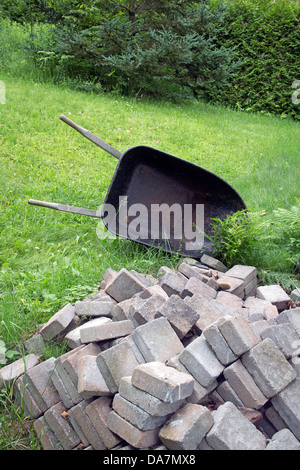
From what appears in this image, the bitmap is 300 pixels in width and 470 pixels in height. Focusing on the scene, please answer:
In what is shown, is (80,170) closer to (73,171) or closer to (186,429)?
(73,171)

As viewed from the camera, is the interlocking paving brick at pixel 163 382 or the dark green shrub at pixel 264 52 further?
the dark green shrub at pixel 264 52

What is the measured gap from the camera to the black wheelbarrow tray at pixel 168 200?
341 centimetres

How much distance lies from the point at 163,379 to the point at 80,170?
3.85 meters

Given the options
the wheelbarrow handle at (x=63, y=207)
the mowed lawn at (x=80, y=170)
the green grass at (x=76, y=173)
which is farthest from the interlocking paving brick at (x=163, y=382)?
the wheelbarrow handle at (x=63, y=207)

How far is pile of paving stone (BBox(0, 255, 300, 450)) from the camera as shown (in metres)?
1.55

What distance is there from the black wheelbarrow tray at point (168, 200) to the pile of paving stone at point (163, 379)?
46.2 inches

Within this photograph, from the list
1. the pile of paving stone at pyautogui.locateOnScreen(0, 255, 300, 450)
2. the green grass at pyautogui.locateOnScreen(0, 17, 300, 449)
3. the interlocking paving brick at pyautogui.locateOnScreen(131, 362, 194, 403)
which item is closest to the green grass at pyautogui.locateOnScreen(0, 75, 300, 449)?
the green grass at pyautogui.locateOnScreen(0, 17, 300, 449)

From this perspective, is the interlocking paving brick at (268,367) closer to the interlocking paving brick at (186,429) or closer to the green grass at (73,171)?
the interlocking paving brick at (186,429)

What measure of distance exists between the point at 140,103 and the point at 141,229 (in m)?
5.11

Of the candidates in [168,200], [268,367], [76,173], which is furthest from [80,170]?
[268,367]

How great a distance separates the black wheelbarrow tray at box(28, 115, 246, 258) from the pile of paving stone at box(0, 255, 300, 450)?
3.85 ft

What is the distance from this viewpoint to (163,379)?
151 cm

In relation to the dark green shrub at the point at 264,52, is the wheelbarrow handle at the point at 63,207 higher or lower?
lower

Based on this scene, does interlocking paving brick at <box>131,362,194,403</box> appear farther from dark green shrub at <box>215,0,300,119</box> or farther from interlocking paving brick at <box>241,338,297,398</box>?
dark green shrub at <box>215,0,300,119</box>
